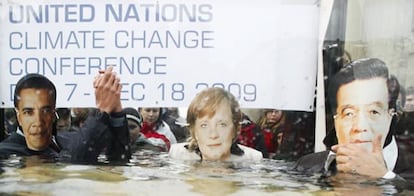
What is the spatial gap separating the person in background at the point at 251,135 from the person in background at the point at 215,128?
0.07 feet

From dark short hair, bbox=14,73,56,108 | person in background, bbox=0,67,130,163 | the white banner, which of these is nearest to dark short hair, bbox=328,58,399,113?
the white banner

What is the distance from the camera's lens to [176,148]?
245cm

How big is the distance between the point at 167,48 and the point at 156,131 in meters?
0.43

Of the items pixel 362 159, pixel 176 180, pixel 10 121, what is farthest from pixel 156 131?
pixel 362 159

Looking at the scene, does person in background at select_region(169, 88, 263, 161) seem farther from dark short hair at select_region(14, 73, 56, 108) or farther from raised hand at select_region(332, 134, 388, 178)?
dark short hair at select_region(14, 73, 56, 108)

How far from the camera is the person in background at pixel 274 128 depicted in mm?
2385

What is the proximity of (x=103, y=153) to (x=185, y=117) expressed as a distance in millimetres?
473

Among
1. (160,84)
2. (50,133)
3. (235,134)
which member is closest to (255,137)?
(235,134)

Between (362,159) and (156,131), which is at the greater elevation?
(156,131)

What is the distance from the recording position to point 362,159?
2.36 metres

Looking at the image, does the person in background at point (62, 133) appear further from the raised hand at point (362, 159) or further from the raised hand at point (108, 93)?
the raised hand at point (362, 159)

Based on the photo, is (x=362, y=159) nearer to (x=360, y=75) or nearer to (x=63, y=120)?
(x=360, y=75)

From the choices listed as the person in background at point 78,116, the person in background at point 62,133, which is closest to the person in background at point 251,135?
the person in background at point 62,133

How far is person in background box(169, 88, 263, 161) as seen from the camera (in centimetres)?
240
